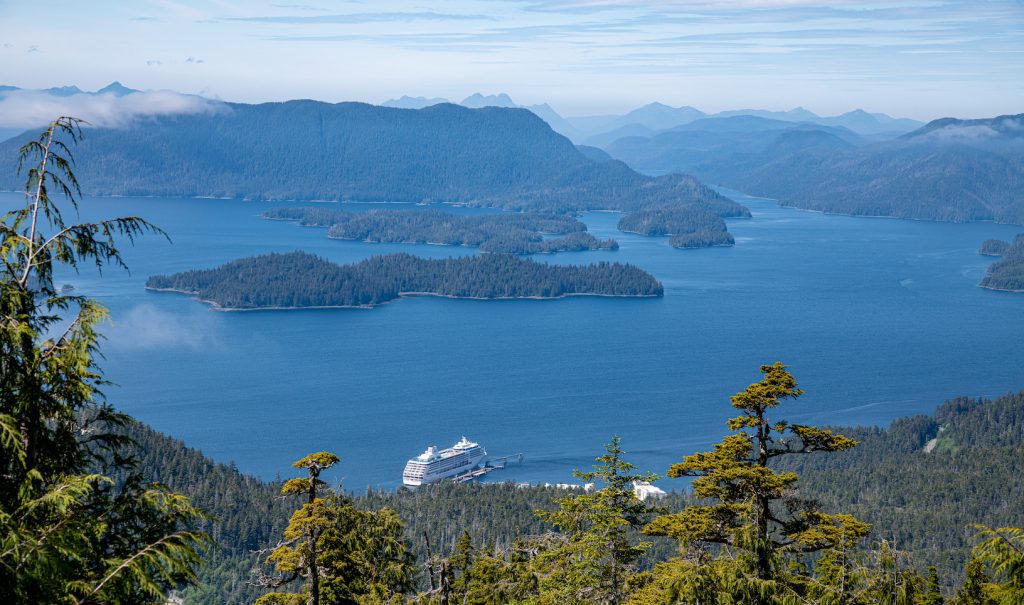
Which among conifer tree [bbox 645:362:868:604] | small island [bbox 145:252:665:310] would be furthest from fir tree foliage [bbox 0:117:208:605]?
small island [bbox 145:252:665:310]

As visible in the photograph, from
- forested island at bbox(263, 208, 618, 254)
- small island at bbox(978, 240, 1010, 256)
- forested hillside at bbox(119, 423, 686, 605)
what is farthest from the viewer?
small island at bbox(978, 240, 1010, 256)

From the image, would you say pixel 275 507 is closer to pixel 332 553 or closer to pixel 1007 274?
pixel 332 553

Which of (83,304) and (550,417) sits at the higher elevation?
(83,304)

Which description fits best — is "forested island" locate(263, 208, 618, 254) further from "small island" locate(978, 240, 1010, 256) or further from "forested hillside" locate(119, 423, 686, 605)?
"forested hillside" locate(119, 423, 686, 605)

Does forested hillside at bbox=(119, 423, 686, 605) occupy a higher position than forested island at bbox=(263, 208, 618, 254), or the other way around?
forested island at bbox=(263, 208, 618, 254)

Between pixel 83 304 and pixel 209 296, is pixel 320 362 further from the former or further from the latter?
pixel 83 304

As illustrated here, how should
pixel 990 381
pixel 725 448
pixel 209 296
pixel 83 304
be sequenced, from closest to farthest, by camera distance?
pixel 83 304
pixel 725 448
pixel 990 381
pixel 209 296

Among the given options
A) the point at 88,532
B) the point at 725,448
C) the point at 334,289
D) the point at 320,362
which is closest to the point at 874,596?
the point at 725,448
